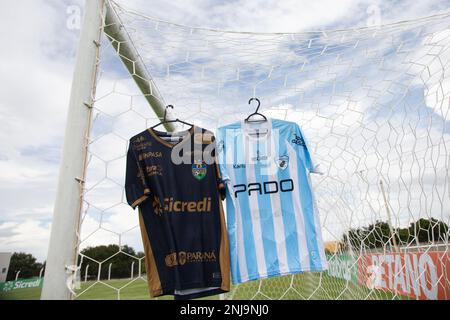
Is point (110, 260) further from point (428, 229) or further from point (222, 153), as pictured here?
point (428, 229)

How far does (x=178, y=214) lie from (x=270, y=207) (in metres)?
0.39

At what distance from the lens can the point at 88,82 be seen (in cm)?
114

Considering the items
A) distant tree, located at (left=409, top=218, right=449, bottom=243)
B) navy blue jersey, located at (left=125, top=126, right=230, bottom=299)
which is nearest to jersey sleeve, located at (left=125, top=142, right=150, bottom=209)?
navy blue jersey, located at (left=125, top=126, right=230, bottom=299)

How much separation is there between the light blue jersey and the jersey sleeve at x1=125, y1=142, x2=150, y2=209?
0.33 m

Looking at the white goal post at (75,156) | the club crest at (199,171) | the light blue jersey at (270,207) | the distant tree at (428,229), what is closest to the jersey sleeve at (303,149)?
the light blue jersey at (270,207)

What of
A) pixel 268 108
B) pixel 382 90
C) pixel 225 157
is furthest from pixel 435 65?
pixel 225 157

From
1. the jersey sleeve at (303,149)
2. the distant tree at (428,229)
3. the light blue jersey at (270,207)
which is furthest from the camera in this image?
the distant tree at (428,229)

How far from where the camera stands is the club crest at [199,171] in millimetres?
1225

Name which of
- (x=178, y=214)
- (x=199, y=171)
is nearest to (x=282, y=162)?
(x=199, y=171)

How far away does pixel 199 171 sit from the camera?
1231mm

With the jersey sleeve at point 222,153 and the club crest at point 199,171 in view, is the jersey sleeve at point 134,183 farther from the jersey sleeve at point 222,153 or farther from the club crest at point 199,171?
the jersey sleeve at point 222,153

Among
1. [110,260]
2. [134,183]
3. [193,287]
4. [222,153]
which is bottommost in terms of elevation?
[193,287]

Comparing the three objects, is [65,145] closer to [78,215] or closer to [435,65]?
[78,215]

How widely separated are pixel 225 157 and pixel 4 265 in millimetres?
9435
